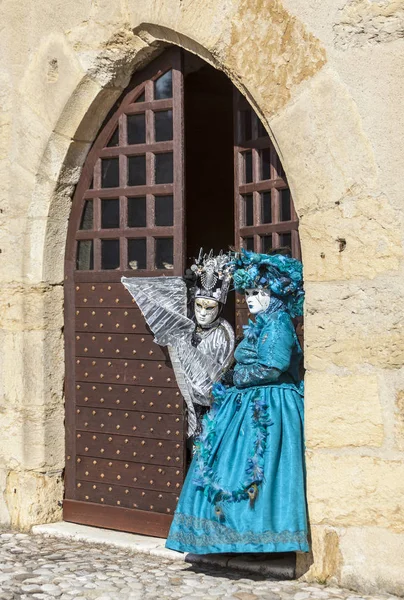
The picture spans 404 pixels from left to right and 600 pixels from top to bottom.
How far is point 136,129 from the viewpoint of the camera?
619cm

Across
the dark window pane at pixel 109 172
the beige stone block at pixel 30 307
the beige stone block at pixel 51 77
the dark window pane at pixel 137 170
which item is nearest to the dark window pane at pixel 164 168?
the dark window pane at pixel 137 170

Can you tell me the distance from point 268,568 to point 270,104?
91.5 inches

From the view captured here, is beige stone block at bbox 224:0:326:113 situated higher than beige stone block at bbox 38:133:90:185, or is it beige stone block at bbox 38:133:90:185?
beige stone block at bbox 224:0:326:113

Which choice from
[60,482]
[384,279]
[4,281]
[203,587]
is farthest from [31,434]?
[384,279]

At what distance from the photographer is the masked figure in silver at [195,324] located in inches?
224

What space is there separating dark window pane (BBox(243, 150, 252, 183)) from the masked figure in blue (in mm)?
568

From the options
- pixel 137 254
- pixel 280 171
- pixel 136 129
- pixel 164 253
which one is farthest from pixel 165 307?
pixel 136 129

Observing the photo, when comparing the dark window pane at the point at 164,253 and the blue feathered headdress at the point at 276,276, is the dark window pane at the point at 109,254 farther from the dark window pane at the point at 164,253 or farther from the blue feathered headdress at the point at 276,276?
the blue feathered headdress at the point at 276,276

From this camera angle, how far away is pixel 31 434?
639 cm

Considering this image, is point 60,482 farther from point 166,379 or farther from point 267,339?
point 267,339

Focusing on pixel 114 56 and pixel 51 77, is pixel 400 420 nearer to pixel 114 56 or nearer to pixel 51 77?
pixel 114 56

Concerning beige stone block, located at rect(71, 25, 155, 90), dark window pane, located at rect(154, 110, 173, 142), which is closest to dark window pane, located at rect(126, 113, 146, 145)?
dark window pane, located at rect(154, 110, 173, 142)

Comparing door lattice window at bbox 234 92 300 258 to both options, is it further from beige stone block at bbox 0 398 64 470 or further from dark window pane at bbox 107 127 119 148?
beige stone block at bbox 0 398 64 470

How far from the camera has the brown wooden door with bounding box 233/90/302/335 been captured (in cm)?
557
